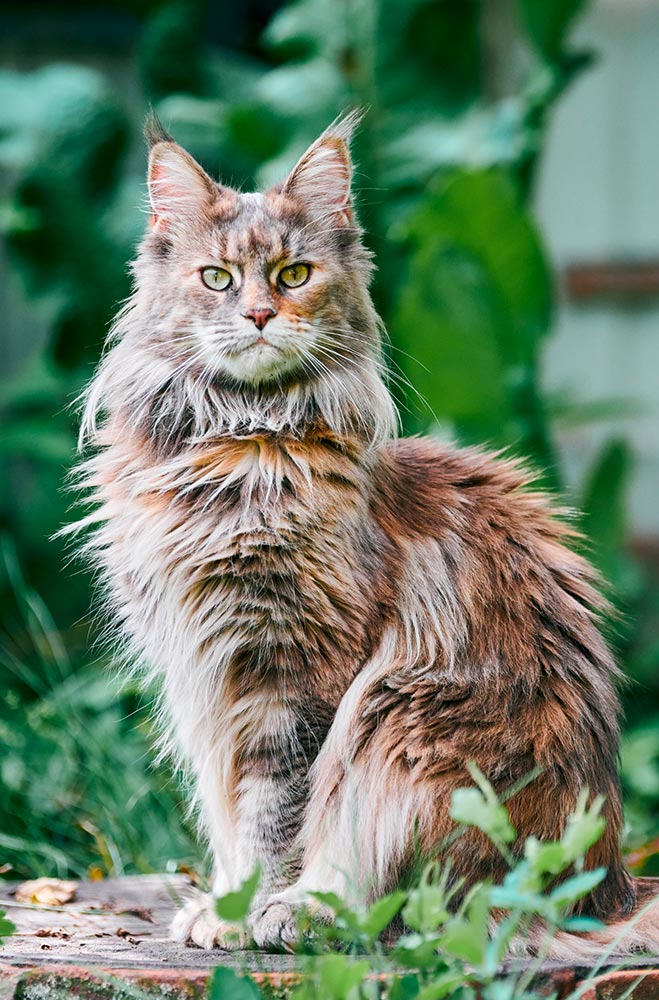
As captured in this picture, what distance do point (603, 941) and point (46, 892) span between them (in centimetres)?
146

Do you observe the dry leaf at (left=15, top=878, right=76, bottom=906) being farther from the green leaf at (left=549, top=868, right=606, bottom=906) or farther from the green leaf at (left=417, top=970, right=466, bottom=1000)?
the green leaf at (left=549, top=868, right=606, bottom=906)

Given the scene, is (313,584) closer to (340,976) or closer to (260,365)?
(260,365)

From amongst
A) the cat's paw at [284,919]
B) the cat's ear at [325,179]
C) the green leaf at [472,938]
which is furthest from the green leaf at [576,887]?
the cat's ear at [325,179]

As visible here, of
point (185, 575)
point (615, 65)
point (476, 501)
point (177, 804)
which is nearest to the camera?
point (185, 575)

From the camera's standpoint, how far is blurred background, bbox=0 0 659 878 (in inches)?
164

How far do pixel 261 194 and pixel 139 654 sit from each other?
1.16 meters

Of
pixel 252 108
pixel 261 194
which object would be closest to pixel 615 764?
pixel 261 194

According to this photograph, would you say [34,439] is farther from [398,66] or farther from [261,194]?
[261,194]

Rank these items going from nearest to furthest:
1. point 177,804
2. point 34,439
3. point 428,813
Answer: point 428,813 < point 177,804 < point 34,439

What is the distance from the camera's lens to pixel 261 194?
2.66 metres

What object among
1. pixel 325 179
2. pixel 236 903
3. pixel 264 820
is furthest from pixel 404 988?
pixel 325 179

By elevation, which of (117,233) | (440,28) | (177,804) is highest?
(440,28)

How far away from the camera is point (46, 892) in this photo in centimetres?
298

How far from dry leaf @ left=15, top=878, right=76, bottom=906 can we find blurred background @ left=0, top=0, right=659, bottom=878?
428 mm
